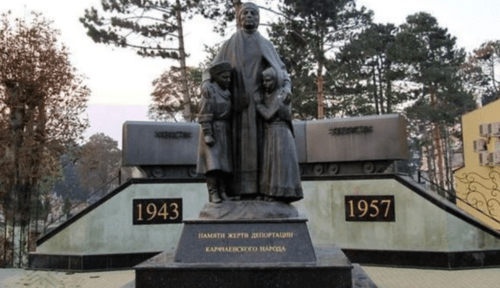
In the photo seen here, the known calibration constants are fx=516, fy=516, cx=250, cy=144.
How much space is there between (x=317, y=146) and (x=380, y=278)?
3493 millimetres

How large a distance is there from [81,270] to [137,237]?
1344mm

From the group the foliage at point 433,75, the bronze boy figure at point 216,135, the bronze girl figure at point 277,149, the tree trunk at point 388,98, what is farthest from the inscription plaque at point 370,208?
the foliage at point 433,75

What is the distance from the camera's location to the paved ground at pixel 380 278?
888cm

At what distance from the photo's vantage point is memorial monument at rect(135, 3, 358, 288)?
5430 millimetres

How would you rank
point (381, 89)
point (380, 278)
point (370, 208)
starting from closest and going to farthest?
point (380, 278), point (370, 208), point (381, 89)

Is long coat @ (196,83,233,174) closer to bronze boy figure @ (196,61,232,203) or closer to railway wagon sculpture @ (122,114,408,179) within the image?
bronze boy figure @ (196,61,232,203)

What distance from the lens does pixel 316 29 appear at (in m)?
27.1

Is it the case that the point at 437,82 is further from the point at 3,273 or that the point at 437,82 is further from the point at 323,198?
the point at 3,273

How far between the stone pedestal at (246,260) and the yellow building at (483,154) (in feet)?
44.1

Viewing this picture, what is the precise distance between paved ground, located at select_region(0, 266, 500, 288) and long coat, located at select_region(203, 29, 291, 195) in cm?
342

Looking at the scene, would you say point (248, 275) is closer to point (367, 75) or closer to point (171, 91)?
point (171, 91)

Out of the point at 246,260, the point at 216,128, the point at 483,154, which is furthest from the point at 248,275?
the point at 483,154

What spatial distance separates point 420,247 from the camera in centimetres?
1073

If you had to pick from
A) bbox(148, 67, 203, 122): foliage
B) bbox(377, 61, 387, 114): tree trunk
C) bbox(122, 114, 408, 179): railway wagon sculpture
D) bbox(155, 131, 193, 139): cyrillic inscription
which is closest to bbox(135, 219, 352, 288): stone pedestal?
bbox(122, 114, 408, 179): railway wagon sculpture
